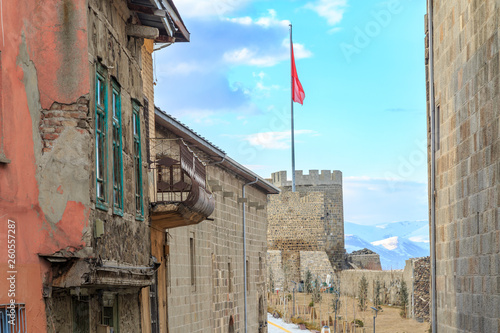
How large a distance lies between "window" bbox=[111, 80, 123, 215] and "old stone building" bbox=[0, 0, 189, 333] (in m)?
0.17

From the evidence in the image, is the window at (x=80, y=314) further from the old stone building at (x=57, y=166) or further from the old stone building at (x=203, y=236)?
the old stone building at (x=203, y=236)

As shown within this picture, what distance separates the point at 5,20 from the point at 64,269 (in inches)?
98.5

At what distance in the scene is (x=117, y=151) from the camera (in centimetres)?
1023

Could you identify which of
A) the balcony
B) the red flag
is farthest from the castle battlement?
the balcony

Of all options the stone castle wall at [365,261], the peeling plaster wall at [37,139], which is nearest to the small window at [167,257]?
the peeling plaster wall at [37,139]

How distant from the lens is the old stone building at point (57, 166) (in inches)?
300

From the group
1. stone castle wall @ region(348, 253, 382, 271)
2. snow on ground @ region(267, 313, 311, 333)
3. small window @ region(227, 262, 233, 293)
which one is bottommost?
snow on ground @ region(267, 313, 311, 333)

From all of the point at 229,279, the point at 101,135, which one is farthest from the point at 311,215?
the point at 101,135

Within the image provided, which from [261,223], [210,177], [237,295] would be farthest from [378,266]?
[210,177]

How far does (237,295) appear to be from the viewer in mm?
26594

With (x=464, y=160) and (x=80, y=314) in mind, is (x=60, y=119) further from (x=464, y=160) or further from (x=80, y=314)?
(x=464, y=160)

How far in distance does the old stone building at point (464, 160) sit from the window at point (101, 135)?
467 cm

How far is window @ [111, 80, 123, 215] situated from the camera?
1002cm

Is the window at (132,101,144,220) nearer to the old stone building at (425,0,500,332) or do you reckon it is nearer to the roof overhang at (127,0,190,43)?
the roof overhang at (127,0,190,43)
